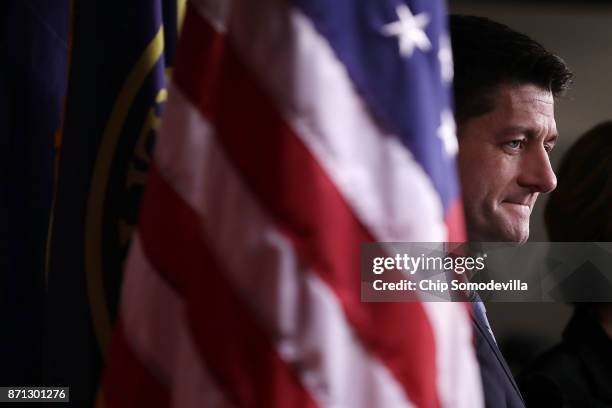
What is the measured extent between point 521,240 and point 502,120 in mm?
167

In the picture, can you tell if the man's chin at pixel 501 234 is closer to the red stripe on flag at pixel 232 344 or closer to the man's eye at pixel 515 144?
the man's eye at pixel 515 144

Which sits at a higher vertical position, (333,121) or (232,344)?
(333,121)

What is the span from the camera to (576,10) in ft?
12.2

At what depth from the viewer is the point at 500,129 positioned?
1.09 m

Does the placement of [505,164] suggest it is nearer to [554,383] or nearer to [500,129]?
[500,129]

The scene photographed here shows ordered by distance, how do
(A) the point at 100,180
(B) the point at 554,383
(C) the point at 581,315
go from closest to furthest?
(A) the point at 100,180 → (B) the point at 554,383 → (C) the point at 581,315

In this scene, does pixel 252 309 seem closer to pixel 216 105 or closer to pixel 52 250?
pixel 216 105

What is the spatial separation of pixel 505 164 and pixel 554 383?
1.54 feet

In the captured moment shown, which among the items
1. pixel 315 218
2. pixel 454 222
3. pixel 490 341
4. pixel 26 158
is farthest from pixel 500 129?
pixel 26 158

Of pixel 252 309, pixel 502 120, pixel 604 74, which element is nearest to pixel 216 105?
pixel 252 309

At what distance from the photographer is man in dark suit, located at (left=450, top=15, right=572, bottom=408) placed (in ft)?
3.55

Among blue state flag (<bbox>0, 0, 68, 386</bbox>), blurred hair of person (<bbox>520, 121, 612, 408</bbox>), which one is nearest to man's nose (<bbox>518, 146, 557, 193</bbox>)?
blurred hair of person (<bbox>520, 121, 612, 408</bbox>)

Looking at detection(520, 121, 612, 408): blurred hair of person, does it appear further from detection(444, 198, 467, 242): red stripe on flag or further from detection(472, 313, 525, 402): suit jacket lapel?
detection(444, 198, 467, 242): red stripe on flag

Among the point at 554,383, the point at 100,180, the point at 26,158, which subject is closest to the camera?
the point at 100,180
